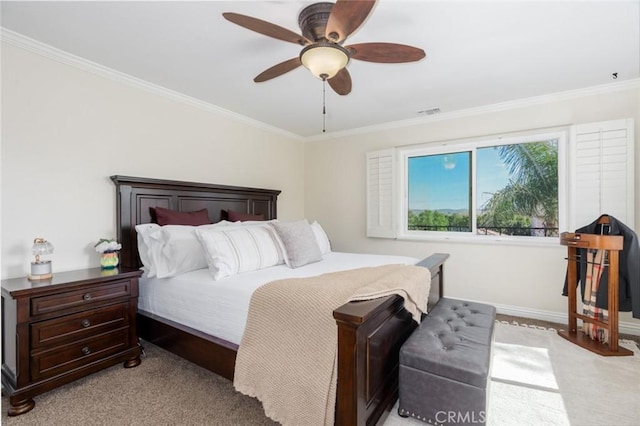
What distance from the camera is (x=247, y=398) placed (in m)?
1.89

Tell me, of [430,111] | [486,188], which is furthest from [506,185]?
[430,111]

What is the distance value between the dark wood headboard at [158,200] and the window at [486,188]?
2276mm

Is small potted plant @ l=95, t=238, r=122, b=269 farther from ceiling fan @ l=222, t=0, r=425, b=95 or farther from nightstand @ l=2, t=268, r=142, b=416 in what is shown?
ceiling fan @ l=222, t=0, r=425, b=95

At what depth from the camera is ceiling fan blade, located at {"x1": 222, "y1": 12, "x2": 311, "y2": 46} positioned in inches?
59.1

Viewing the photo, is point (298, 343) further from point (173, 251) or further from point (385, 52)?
point (385, 52)

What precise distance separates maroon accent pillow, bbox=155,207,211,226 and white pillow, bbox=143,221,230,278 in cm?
24

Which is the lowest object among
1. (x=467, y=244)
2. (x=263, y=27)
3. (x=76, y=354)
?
(x=76, y=354)

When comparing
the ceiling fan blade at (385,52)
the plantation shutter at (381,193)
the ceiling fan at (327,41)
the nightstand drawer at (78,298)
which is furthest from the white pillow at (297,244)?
the plantation shutter at (381,193)

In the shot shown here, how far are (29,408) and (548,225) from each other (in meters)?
4.69

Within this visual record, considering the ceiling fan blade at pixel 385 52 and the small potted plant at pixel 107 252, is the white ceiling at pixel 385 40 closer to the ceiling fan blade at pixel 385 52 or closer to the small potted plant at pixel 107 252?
the ceiling fan blade at pixel 385 52

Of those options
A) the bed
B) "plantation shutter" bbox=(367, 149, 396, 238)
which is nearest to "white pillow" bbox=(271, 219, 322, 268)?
the bed

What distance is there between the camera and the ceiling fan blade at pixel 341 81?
6.79ft

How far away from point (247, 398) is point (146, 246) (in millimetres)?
1434

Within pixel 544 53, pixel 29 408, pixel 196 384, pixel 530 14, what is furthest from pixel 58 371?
pixel 544 53
